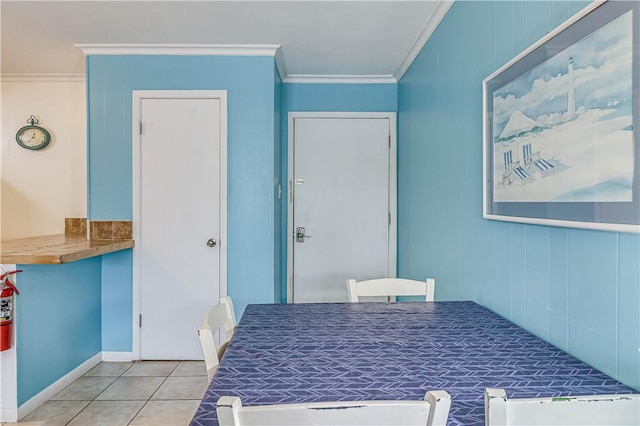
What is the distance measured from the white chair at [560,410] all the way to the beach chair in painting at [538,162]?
0.75 m

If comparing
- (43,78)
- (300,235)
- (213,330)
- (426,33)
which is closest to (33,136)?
(43,78)

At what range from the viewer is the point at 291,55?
3.24 meters

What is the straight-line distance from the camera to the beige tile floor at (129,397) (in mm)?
2248

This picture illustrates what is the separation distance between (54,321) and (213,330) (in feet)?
5.51

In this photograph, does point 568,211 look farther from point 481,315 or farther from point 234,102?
point 234,102

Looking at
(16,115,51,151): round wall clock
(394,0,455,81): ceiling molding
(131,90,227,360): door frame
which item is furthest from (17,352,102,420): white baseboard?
(394,0,455,81): ceiling molding

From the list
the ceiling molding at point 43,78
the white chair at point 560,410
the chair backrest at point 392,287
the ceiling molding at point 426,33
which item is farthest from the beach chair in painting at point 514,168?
the ceiling molding at point 43,78

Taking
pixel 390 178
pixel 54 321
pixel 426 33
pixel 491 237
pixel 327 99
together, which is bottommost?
pixel 54 321

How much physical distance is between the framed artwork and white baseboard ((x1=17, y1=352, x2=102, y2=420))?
266 cm

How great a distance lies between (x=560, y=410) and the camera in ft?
2.31

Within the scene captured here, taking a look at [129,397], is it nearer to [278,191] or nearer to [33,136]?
[278,191]

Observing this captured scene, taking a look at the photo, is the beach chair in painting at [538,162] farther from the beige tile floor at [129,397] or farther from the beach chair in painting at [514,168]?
the beige tile floor at [129,397]

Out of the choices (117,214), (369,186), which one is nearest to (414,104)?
(369,186)

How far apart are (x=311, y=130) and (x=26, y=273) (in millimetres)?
2450
